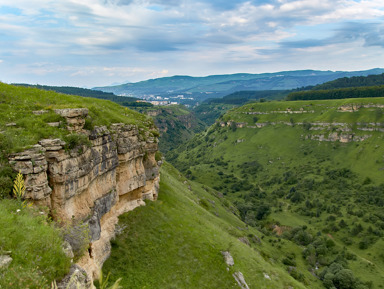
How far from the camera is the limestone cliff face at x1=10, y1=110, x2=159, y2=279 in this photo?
1602cm

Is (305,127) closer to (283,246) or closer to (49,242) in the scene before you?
(283,246)

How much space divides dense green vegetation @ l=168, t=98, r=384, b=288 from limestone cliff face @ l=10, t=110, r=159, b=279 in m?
45.5

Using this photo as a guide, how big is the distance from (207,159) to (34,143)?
143m

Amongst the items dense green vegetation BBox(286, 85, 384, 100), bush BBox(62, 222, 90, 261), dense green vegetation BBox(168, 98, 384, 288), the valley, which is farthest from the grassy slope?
dense green vegetation BBox(286, 85, 384, 100)

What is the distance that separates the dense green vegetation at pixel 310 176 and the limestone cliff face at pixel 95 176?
4545cm

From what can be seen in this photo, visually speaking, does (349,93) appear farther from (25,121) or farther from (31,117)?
(25,121)

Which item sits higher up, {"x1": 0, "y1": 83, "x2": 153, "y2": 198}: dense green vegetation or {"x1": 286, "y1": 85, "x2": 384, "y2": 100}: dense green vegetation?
{"x1": 286, "y1": 85, "x2": 384, "y2": 100}: dense green vegetation

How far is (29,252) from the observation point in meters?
10.5

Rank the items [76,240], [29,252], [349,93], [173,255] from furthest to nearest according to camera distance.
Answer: [349,93] → [173,255] → [76,240] → [29,252]

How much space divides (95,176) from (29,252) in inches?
482

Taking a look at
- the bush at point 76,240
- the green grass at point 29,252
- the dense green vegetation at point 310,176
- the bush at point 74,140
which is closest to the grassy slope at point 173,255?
the bush at point 76,240

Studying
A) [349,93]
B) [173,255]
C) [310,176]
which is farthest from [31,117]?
[349,93]

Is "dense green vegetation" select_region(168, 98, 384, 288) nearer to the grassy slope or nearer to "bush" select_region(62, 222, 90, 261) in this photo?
the grassy slope

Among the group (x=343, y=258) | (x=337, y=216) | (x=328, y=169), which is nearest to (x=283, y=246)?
(x=343, y=258)
